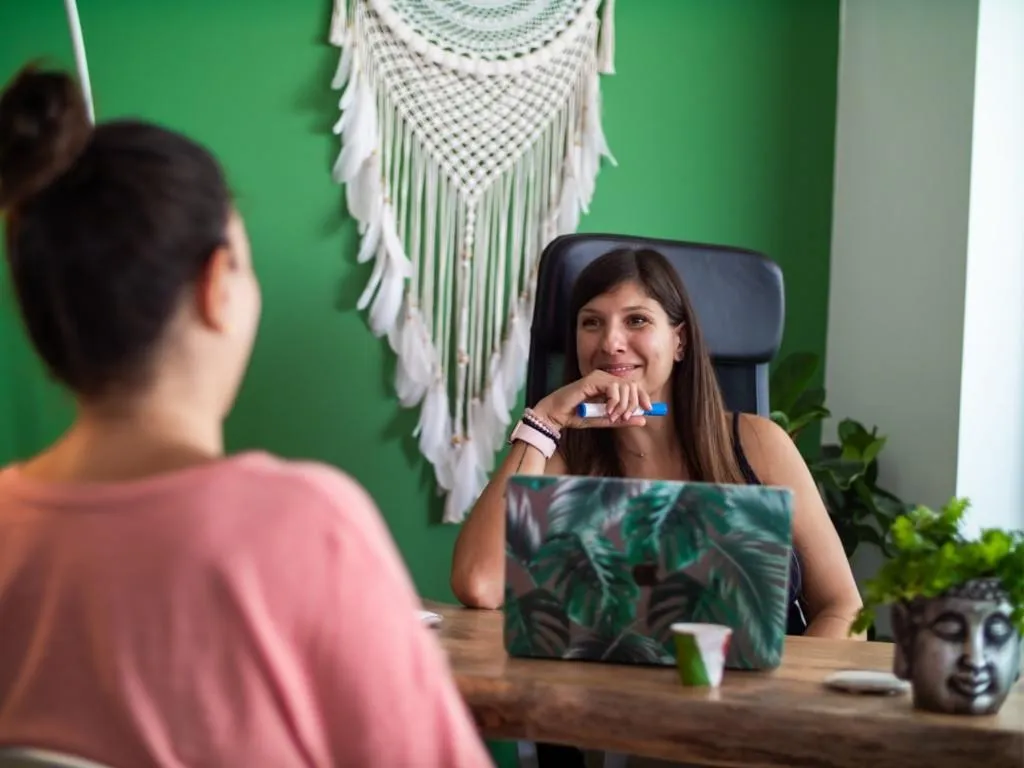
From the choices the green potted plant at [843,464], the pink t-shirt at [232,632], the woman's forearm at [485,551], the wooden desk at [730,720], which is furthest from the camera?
the green potted plant at [843,464]

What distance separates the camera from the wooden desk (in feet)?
4.02

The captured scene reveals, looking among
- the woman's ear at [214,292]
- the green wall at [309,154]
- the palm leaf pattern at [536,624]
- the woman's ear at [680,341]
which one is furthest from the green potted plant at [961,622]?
the green wall at [309,154]

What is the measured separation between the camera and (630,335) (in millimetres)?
2260

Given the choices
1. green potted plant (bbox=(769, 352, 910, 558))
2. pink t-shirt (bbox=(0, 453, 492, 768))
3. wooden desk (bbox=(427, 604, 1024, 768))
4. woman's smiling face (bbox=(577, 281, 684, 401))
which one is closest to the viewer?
pink t-shirt (bbox=(0, 453, 492, 768))

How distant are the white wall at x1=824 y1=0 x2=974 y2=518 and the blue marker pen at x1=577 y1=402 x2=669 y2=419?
2.65 feet

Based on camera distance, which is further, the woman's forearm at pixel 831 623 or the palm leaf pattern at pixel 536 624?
the woman's forearm at pixel 831 623

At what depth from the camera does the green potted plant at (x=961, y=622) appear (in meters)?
1.28

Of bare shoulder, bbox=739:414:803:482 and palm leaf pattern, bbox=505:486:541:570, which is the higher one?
palm leaf pattern, bbox=505:486:541:570

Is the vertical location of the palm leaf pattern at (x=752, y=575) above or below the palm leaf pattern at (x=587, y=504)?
below

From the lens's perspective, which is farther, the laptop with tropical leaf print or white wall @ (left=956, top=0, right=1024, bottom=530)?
white wall @ (left=956, top=0, right=1024, bottom=530)

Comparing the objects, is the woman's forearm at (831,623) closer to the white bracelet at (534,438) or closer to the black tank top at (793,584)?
the black tank top at (793,584)

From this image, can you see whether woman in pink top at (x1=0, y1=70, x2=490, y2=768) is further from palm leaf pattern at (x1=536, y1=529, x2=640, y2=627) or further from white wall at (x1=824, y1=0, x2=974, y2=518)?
white wall at (x1=824, y1=0, x2=974, y2=518)

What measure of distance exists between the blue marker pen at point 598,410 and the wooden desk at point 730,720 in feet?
2.80

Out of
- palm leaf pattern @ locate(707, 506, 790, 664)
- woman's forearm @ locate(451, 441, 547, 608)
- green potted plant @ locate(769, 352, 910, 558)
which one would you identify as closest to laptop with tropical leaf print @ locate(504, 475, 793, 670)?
A: palm leaf pattern @ locate(707, 506, 790, 664)
